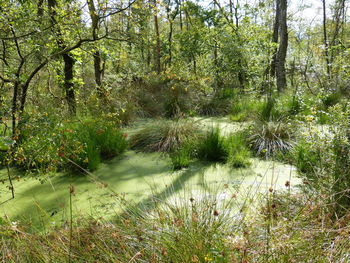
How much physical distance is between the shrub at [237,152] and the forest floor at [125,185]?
0.33 feet

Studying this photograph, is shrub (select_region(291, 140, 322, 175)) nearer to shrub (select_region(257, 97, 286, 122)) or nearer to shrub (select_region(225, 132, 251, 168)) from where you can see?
shrub (select_region(225, 132, 251, 168))

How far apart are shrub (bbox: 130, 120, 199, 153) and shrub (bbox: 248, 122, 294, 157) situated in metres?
0.85

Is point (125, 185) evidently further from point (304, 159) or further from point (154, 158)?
point (304, 159)

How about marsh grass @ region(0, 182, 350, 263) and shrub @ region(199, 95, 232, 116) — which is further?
shrub @ region(199, 95, 232, 116)

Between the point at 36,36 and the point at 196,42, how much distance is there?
664 centimetres

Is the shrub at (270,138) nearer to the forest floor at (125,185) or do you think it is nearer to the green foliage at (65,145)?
the forest floor at (125,185)

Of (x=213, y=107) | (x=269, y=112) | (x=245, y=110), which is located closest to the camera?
(x=269, y=112)

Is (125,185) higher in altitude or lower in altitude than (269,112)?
lower

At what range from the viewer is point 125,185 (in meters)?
2.77

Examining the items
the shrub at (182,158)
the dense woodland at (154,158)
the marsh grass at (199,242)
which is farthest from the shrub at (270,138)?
the marsh grass at (199,242)

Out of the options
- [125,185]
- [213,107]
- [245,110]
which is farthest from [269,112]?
[125,185]

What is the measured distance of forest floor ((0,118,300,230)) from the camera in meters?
2.28

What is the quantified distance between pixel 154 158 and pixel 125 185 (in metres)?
0.86

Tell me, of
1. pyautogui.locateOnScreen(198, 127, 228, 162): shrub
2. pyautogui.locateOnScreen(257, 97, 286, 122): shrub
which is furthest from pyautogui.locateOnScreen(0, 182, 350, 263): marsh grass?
pyautogui.locateOnScreen(257, 97, 286, 122): shrub
